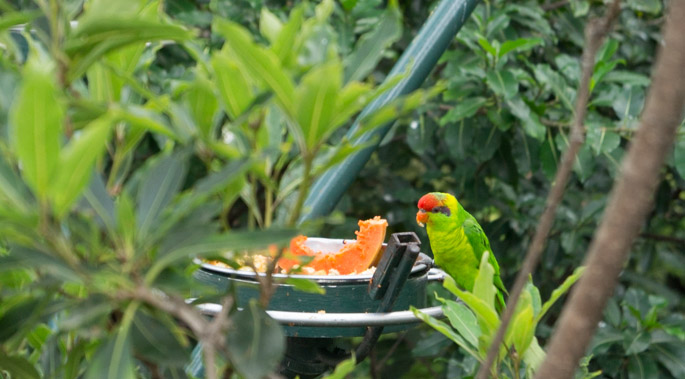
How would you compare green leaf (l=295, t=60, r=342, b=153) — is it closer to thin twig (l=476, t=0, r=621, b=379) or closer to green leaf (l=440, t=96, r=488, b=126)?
thin twig (l=476, t=0, r=621, b=379)

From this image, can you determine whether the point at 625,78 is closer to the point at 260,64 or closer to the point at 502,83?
the point at 502,83

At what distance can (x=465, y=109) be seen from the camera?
2246 mm

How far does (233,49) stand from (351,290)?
520 millimetres

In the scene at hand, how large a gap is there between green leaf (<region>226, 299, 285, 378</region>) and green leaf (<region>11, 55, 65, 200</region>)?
0.18 m

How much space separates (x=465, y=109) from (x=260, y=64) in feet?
5.58

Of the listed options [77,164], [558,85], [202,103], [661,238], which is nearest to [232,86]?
[202,103]

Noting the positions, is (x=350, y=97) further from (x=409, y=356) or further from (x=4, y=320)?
(x=409, y=356)

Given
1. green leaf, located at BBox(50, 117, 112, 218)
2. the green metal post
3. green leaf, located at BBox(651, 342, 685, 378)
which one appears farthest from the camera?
green leaf, located at BBox(651, 342, 685, 378)

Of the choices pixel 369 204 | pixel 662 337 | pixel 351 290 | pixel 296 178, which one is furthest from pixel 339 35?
pixel 296 178

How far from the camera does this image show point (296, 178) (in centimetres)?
76

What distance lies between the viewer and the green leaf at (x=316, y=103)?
0.58m

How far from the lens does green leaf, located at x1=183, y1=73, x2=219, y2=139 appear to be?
636 mm

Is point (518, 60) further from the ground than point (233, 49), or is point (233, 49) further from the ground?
point (233, 49)

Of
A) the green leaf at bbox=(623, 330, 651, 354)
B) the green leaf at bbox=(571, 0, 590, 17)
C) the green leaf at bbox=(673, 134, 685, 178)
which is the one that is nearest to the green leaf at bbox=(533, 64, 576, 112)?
the green leaf at bbox=(673, 134, 685, 178)
